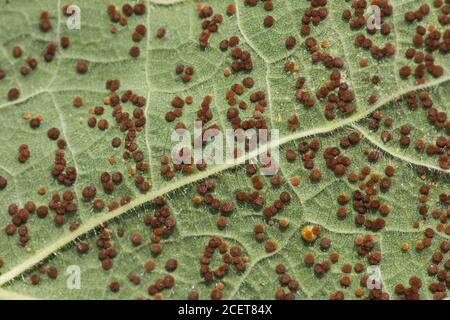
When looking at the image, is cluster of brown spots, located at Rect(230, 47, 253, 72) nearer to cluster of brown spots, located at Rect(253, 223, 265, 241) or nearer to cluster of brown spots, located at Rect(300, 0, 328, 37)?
cluster of brown spots, located at Rect(300, 0, 328, 37)

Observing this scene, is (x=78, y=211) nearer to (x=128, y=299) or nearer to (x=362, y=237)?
(x=128, y=299)

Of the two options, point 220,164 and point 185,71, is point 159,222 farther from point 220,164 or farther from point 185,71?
point 185,71

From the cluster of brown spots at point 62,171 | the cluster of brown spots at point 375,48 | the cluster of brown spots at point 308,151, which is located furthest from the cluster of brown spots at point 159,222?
the cluster of brown spots at point 375,48

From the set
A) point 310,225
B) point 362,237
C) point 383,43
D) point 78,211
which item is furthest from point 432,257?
point 78,211

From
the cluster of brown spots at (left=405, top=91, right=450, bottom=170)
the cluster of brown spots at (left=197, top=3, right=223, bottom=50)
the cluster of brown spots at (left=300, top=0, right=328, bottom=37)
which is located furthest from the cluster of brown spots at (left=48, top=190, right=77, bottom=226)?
the cluster of brown spots at (left=405, top=91, right=450, bottom=170)

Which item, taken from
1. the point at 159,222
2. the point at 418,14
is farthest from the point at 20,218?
the point at 418,14
